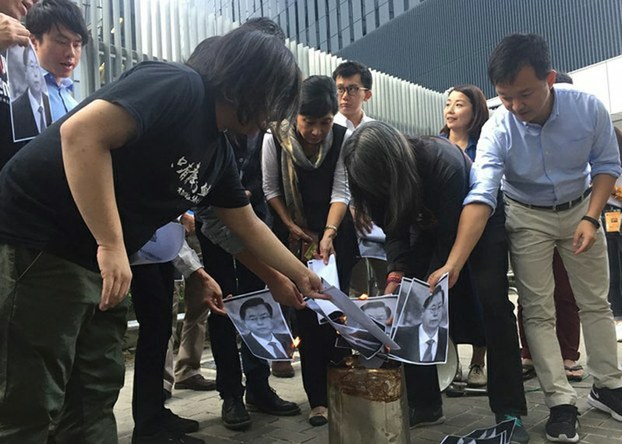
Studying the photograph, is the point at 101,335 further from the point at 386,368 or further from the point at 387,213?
the point at 387,213

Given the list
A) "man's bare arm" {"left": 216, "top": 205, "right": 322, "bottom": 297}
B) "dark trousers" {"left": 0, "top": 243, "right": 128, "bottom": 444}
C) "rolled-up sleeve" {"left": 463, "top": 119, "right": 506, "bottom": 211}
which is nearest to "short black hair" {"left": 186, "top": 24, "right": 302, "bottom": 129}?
"man's bare arm" {"left": 216, "top": 205, "right": 322, "bottom": 297}

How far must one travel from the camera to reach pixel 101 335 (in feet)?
6.43

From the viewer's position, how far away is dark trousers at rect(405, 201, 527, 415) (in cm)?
261

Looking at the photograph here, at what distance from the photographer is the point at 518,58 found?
8.55 ft

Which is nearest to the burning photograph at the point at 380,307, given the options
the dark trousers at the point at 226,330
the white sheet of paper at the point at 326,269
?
the white sheet of paper at the point at 326,269

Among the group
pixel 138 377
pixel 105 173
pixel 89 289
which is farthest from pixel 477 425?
pixel 105 173

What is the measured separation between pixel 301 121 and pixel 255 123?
56.9 inches

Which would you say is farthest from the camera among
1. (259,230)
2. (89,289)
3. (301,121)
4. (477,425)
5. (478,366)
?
(478,366)

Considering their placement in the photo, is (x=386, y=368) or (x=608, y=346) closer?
(x=386, y=368)

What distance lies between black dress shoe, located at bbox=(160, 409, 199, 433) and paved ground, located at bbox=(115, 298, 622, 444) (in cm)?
5

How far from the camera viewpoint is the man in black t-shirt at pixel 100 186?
144 cm

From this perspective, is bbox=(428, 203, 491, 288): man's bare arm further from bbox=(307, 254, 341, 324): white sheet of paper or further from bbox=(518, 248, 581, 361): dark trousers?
bbox=(518, 248, 581, 361): dark trousers

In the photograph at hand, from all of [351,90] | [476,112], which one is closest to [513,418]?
[476,112]

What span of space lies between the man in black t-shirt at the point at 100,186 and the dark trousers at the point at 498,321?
1.43 m
